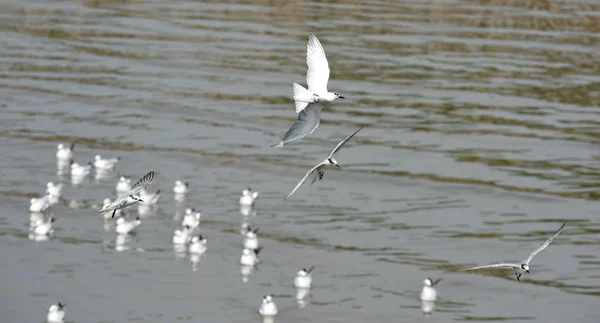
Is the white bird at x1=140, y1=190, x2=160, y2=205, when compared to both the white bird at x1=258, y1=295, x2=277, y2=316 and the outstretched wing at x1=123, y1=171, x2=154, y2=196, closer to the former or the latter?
the white bird at x1=258, y1=295, x2=277, y2=316

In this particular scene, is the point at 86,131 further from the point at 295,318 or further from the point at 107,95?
the point at 295,318

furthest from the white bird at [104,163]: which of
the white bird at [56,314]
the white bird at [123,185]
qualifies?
the white bird at [56,314]

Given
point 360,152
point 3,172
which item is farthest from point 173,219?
point 360,152

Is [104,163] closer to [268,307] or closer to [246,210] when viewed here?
[246,210]

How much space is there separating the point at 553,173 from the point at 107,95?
14.6 metres

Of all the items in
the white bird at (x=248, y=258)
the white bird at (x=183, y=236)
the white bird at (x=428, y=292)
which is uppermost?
the white bird at (x=183, y=236)

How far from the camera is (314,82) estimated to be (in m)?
13.5

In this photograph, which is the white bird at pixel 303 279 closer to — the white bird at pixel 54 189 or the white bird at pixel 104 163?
the white bird at pixel 54 189

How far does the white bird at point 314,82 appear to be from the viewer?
42.8 ft

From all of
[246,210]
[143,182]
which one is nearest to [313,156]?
[246,210]

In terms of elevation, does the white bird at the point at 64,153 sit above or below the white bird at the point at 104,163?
above

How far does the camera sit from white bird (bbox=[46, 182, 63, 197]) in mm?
25375

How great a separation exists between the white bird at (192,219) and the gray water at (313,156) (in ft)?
0.90

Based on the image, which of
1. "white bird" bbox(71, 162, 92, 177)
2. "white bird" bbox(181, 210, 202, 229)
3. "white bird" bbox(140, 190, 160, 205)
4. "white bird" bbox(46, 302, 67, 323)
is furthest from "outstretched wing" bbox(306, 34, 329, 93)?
"white bird" bbox(71, 162, 92, 177)
